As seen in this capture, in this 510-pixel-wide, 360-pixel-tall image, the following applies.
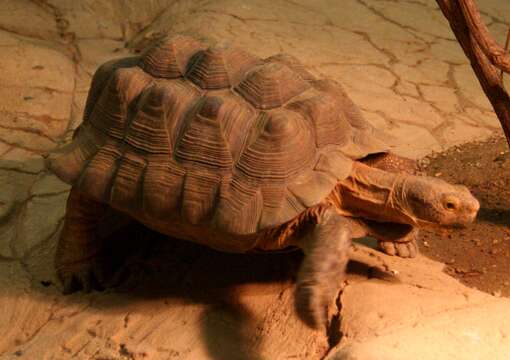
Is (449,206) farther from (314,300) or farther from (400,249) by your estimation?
(314,300)

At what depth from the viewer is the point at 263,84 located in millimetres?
2857

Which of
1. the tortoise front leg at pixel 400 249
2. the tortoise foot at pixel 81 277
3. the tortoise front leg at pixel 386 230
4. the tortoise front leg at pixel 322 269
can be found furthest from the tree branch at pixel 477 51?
the tortoise foot at pixel 81 277

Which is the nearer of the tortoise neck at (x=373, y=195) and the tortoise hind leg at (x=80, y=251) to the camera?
the tortoise neck at (x=373, y=195)

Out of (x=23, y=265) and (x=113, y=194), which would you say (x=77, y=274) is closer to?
(x=23, y=265)

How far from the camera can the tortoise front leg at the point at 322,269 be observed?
8.02 ft

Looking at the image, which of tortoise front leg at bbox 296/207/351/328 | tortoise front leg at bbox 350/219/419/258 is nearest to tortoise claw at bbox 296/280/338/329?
tortoise front leg at bbox 296/207/351/328

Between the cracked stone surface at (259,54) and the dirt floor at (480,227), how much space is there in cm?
16

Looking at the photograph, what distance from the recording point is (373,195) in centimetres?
283

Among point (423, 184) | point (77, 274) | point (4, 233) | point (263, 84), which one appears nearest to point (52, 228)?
point (4, 233)

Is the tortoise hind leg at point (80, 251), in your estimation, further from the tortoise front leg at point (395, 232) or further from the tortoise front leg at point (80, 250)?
the tortoise front leg at point (395, 232)

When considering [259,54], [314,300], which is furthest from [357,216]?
[259,54]

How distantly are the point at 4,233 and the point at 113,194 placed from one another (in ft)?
4.38

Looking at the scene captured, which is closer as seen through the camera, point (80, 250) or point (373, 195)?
point (373, 195)

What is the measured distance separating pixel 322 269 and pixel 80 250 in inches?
59.0
